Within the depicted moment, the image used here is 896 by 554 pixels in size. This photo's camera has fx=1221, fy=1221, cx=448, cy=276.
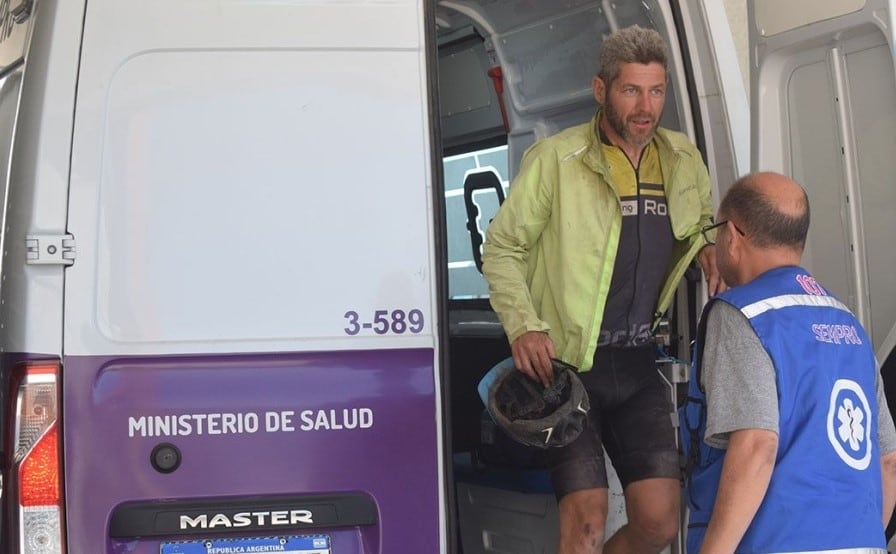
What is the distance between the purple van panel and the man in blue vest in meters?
0.74

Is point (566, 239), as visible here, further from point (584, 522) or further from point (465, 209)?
point (465, 209)

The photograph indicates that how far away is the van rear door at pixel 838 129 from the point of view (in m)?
3.11

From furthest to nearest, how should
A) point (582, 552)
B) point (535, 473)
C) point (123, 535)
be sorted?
1. point (535, 473)
2. point (582, 552)
3. point (123, 535)

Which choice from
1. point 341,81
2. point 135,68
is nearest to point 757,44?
point 341,81

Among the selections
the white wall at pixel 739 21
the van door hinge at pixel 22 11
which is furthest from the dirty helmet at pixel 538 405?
the white wall at pixel 739 21

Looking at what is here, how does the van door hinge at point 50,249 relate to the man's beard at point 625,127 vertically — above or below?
below

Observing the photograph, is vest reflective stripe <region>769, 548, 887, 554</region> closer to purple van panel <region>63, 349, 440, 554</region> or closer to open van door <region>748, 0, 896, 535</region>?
Answer: open van door <region>748, 0, 896, 535</region>

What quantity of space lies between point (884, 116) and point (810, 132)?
10.8 inches

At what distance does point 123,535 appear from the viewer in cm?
276

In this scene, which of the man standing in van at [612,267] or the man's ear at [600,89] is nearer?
the man standing in van at [612,267]

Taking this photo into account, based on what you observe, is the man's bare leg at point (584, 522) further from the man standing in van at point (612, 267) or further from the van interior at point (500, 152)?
the van interior at point (500, 152)

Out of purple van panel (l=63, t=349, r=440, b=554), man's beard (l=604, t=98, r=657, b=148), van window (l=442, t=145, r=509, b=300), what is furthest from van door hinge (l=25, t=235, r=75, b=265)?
van window (l=442, t=145, r=509, b=300)

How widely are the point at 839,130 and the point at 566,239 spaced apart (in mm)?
776

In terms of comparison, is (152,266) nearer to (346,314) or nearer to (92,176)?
(92,176)
